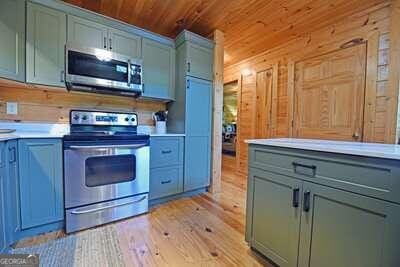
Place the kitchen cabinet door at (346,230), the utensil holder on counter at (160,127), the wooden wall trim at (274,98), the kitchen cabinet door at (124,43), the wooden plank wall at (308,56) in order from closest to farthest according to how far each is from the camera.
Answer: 1. the kitchen cabinet door at (346,230)
2. the wooden plank wall at (308,56)
3. the kitchen cabinet door at (124,43)
4. the utensil holder on counter at (160,127)
5. the wooden wall trim at (274,98)

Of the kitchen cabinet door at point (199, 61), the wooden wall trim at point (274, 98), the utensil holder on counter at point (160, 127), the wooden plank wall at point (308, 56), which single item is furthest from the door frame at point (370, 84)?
the utensil holder on counter at point (160, 127)

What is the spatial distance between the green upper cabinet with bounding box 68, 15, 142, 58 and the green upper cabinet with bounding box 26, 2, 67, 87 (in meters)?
0.09

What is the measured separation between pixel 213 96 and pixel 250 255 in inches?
79.9

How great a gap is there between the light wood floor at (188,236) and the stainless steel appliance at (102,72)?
1483 mm

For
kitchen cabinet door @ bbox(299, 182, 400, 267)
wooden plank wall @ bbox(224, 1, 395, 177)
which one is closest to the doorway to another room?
wooden plank wall @ bbox(224, 1, 395, 177)

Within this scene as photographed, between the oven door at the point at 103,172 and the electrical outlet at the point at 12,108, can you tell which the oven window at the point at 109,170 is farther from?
the electrical outlet at the point at 12,108

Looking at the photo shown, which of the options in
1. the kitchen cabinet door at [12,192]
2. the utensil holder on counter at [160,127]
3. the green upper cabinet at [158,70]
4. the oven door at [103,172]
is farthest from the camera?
the utensil holder on counter at [160,127]

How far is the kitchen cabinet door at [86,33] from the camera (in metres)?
2.07

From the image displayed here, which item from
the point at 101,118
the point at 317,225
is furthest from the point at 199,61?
the point at 317,225

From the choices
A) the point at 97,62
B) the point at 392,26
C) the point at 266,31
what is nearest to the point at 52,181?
the point at 97,62

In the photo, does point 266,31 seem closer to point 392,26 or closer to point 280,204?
point 392,26

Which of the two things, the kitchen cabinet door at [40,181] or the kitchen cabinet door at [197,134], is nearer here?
the kitchen cabinet door at [40,181]

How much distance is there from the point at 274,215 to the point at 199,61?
217 centimetres

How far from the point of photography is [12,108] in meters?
2.06
